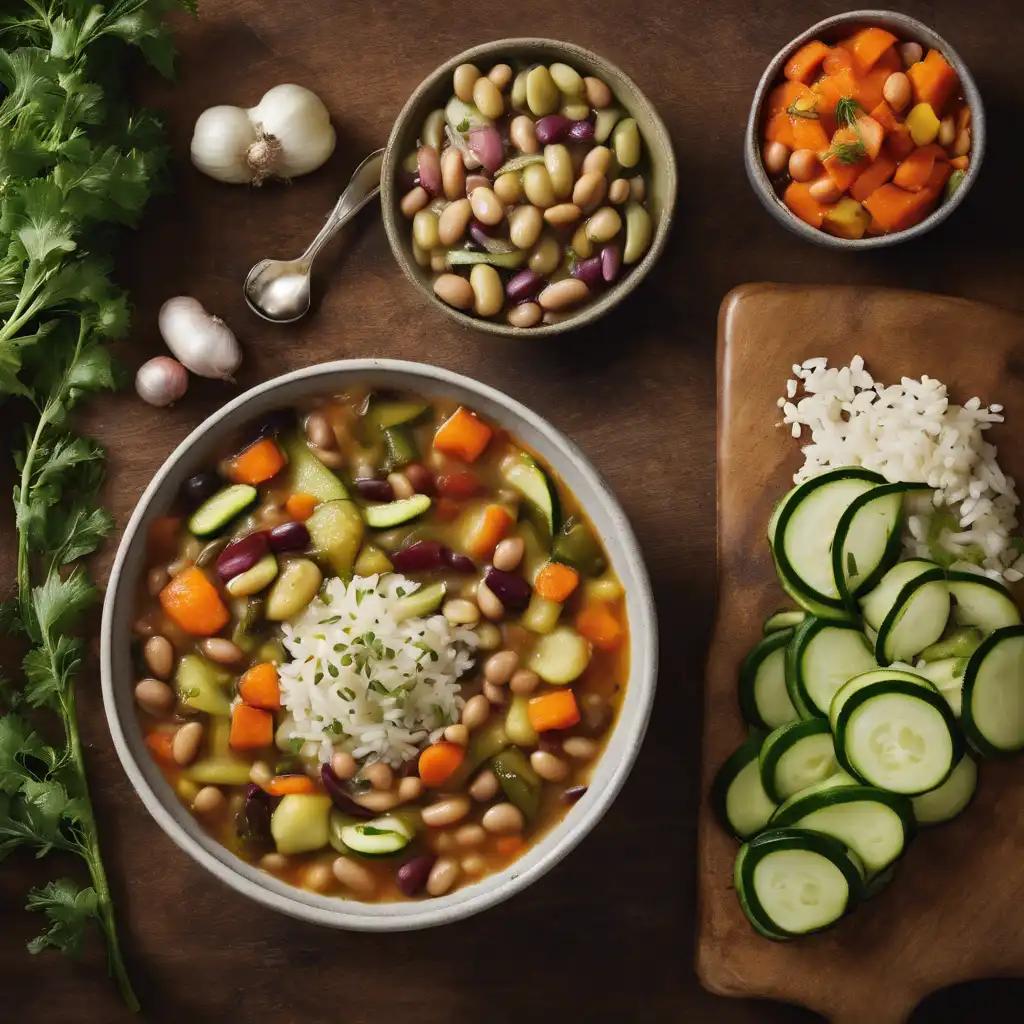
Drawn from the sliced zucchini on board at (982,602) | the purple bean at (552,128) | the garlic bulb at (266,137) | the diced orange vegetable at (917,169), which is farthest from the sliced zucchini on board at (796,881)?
the garlic bulb at (266,137)

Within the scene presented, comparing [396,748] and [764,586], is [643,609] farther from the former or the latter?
[396,748]

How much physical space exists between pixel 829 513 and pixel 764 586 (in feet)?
0.99

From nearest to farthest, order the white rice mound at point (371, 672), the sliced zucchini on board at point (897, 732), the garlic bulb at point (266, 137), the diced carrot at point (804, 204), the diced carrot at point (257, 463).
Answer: the sliced zucchini on board at point (897, 732) → the white rice mound at point (371, 672) → the diced carrot at point (257, 463) → the diced carrot at point (804, 204) → the garlic bulb at point (266, 137)

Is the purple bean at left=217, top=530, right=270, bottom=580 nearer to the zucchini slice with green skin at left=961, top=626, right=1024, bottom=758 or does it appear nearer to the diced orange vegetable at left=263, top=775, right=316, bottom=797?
the diced orange vegetable at left=263, top=775, right=316, bottom=797

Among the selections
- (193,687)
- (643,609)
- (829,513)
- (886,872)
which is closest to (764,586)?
(829,513)

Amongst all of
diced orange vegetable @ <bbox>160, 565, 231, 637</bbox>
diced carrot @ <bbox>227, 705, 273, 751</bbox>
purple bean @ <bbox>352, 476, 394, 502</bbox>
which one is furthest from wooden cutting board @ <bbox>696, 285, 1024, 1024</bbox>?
diced orange vegetable @ <bbox>160, 565, 231, 637</bbox>

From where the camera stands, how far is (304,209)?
3363mm

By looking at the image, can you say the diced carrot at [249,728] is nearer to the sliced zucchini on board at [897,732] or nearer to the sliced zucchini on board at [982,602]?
the sliced zucchini on board at [897,732]

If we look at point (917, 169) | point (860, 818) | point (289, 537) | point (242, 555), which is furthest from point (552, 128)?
point (860, 818)

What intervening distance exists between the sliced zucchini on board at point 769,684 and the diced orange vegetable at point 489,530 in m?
0.78

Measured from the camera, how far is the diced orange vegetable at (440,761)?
2906mm

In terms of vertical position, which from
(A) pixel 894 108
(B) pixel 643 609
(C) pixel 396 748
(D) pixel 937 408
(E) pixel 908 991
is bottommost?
(E) pixel 908 991

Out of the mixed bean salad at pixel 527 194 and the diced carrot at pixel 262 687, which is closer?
the diced carrot at pixel 262 687

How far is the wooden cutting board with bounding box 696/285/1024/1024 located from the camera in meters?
3.07
